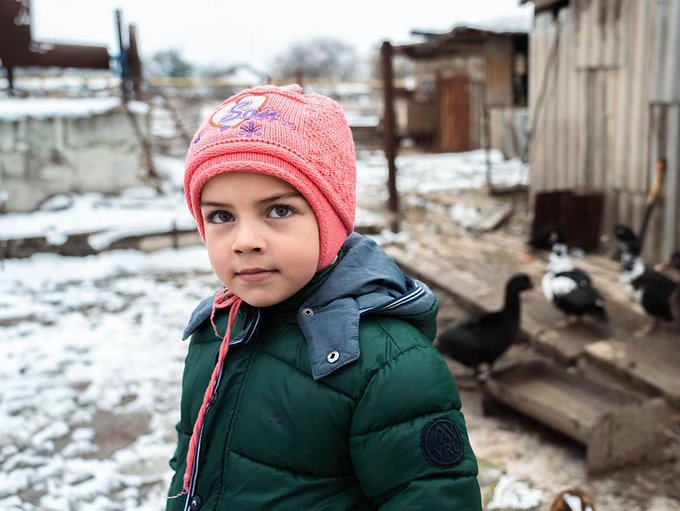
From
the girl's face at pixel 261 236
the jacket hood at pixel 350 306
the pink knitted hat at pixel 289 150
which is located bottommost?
the jacket hood at pixel 350 306


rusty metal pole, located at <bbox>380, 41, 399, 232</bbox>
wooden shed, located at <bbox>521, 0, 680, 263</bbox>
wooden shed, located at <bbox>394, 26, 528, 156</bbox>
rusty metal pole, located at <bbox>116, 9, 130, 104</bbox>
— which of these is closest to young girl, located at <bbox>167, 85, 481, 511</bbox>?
wooden shed, located at <bbox>521, 0, 680, 263</bbox>

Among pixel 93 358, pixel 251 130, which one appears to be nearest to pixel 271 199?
pixel 251 130

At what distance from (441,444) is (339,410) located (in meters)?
0.21

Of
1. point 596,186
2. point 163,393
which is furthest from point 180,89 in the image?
point 163,393

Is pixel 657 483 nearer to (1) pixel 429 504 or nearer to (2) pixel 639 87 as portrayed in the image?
(1) pixel 429 504

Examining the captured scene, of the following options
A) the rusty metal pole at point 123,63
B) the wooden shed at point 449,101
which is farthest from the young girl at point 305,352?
the wooden shed at point 449,101

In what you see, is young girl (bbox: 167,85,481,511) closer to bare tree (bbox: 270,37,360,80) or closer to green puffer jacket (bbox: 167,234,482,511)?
green puffer jacket (bbox: 167,234,482,511)

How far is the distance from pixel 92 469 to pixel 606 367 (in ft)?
11.5

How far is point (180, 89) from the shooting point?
3059 centimetres

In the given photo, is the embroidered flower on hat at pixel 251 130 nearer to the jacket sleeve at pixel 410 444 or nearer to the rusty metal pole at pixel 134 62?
the jacket sleeve at pixel 410 444

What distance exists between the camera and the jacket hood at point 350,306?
1.28 metres

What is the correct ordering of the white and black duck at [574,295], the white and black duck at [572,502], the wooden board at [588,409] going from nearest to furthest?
1. the white and black duck at [572,502]
2. the wooden board at [588,409]
3. the white and black duck at [574,295]

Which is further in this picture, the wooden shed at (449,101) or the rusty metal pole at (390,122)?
the wooden shed at (449,101)

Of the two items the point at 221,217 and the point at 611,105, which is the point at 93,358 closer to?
the point at 221,217
